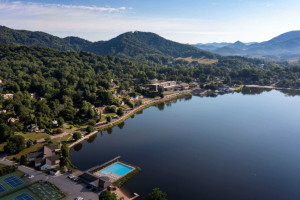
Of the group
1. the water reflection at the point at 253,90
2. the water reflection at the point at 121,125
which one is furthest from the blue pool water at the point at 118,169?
the water reflection at the point at 253,90

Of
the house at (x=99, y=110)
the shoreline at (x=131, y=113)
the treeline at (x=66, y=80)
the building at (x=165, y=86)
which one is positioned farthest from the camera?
the building at (x=165, y=86)

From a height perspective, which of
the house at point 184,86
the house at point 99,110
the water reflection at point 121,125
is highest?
the house at point 184,86

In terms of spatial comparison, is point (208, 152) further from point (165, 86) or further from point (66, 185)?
point (165, 86)

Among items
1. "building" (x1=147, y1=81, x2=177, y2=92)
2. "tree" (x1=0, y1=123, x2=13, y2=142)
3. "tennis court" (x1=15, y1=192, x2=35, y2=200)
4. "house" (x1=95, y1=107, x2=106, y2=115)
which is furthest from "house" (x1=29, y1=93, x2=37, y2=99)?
"tennis court" (x1=15, y1=192, x2=35, y2=200)

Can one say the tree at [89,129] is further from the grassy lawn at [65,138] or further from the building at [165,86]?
the building at [165,86]

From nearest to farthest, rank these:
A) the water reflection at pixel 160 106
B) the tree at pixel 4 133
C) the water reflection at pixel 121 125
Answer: the tree at pixel 4 133
the water reflection at pixel 121 125
the water reflection at pixel 160 106

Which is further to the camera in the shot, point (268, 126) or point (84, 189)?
point (268, 126)

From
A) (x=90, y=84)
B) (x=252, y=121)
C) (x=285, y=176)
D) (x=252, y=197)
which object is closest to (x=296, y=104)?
(x=252, y=121)

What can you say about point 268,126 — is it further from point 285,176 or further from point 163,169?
point 163,169
